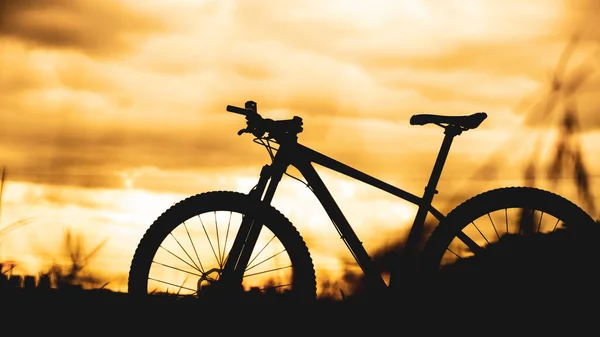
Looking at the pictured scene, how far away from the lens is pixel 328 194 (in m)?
5.49

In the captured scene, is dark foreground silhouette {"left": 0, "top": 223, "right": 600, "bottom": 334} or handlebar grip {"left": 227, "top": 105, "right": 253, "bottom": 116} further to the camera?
handlebar grip {"left": 227, "top": 105, "right": 253, "bottom": 116}

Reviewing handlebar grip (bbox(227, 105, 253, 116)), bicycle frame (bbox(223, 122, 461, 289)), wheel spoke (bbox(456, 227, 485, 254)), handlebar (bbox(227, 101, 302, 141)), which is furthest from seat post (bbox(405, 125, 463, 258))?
handlebar grip (bbox(227, 105, 253, 116))

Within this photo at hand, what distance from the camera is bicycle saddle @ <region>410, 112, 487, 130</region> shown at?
5.43 meters

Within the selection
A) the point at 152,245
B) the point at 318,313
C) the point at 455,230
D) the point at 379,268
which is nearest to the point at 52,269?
the point at 152,245

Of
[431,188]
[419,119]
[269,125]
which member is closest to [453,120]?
[419,119]

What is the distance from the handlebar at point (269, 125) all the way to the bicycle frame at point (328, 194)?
0.23 feet

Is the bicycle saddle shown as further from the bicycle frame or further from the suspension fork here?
the suspension fork

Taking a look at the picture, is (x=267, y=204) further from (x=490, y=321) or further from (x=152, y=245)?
(x=490, y=321)

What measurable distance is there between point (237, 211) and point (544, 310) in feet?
7.50

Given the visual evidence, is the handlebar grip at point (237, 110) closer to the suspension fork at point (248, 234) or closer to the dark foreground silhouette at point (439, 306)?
the suspension fork at point (248, 234)

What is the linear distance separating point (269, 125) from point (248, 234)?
2.66ft

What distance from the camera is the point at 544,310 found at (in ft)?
17.1

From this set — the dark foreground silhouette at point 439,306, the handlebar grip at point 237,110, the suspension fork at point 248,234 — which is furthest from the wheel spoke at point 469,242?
the handlebar grip at point 237,110

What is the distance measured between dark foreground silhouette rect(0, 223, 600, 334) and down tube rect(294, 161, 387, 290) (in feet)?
0.88
